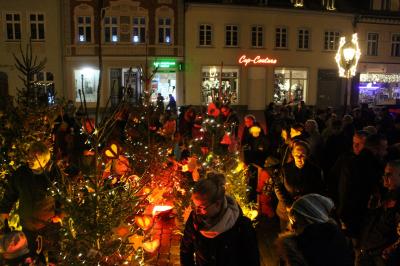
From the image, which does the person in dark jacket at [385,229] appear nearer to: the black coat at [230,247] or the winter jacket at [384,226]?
the winter jacket at [384,226]

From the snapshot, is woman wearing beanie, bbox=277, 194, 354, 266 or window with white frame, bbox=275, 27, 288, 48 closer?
woman wearing beanie, bbox=277, 194, 354, 266

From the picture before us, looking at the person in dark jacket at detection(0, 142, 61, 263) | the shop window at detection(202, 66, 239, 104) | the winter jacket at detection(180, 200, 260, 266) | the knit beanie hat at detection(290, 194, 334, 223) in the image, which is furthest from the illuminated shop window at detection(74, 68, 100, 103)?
the knit beanie hat at detection(290, 194, 334, 223)

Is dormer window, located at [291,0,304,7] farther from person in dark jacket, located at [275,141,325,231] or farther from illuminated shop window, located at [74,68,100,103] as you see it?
person in dark jacket, located at [275,141,325,231]

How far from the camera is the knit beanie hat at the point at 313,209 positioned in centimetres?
280

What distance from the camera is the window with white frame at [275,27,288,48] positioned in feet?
106

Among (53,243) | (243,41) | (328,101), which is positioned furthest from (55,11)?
(53,243)

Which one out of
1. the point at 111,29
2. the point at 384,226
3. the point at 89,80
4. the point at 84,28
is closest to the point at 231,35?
the point at 111,29

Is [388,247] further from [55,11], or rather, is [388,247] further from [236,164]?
[55,11]

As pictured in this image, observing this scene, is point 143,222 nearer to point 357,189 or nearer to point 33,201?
point 33,201

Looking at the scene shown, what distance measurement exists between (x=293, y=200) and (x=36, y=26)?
1094 inches

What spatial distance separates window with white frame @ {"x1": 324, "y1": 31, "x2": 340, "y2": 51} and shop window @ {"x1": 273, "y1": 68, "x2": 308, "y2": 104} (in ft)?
8.69

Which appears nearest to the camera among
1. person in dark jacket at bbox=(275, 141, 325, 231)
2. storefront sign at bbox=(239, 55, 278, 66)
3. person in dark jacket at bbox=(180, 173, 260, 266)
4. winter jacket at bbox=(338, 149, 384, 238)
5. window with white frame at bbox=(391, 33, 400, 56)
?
person in dark jacket at bbox=(180, 173, 260, 266)

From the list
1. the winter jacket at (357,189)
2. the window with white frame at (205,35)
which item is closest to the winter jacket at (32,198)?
the winter jacket at (357,189)

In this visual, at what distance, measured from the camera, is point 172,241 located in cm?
652
